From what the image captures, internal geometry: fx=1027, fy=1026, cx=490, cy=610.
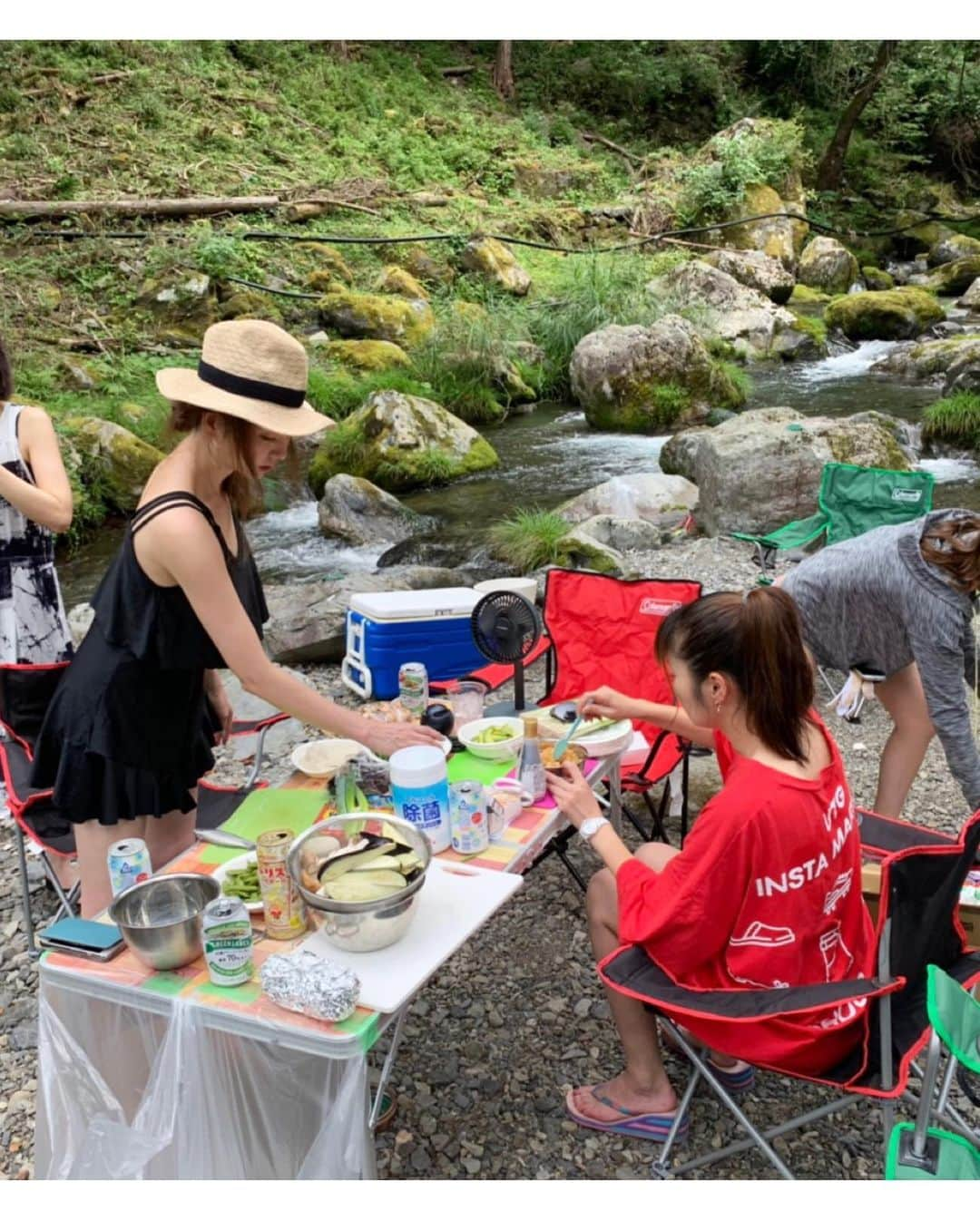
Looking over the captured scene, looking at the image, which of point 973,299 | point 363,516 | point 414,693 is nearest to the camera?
point 414,693

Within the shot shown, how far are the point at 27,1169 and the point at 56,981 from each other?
0.84 metres

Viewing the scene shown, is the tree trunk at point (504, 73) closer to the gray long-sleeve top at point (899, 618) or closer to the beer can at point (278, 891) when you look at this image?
the gray long-sleeve top at point (899, 618)

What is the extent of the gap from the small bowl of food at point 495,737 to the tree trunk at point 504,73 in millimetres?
22100

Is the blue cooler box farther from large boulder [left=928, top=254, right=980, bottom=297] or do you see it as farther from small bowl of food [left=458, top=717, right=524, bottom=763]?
large boulder [left=928, top=254, right=980, bottom=297]

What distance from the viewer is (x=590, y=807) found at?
2.15m

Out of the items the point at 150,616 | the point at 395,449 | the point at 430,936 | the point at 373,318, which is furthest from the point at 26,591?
the point at 373,318

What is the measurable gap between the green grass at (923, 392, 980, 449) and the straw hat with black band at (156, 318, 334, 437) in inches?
328

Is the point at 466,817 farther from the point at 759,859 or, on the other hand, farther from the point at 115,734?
the point at 115,734

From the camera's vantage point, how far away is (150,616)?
1.97 m

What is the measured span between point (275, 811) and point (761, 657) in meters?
1.13

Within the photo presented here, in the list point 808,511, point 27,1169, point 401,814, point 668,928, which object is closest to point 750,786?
point 668,928

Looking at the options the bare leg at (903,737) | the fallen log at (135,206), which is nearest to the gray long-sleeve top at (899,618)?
Answer: the bare leg at (903,737)

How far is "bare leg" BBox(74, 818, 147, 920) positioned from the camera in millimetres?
2141

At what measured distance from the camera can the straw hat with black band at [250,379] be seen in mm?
1938
